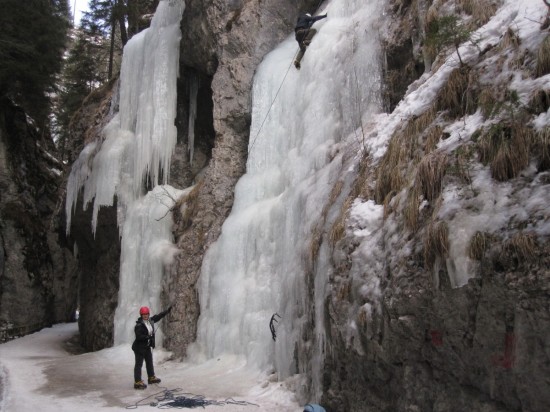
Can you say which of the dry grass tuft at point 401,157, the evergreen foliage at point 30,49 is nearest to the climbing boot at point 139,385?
the dry grass tuft at point 401,157

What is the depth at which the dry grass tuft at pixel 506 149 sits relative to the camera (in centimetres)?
403

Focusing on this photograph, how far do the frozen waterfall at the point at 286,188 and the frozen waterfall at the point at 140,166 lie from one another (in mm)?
2484

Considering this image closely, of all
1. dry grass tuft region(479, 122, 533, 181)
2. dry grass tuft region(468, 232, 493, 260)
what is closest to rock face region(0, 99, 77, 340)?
dry grass tuft region(479, 122, 533, 181)

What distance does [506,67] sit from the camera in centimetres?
481

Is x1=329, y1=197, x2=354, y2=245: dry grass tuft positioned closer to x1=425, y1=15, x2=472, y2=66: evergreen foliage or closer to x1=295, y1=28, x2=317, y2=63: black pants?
x1=425, y1=15, x2=472, y2=66: evergreen foliage

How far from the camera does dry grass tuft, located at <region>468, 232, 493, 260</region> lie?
386 centimetres

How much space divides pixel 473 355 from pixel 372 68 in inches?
232

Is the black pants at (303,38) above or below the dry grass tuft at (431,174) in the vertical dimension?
above

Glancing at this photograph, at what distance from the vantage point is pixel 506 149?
411 centimetres

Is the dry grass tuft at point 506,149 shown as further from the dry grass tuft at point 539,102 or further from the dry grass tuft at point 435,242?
the dry grass tuft at point 435,242

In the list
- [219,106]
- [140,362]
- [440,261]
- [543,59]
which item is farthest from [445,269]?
[219,106]

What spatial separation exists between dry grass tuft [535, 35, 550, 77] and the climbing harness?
4714 mm

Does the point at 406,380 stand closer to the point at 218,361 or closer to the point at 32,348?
the point at 218,361

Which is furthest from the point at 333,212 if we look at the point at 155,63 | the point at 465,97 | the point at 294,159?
the point at 155,63
